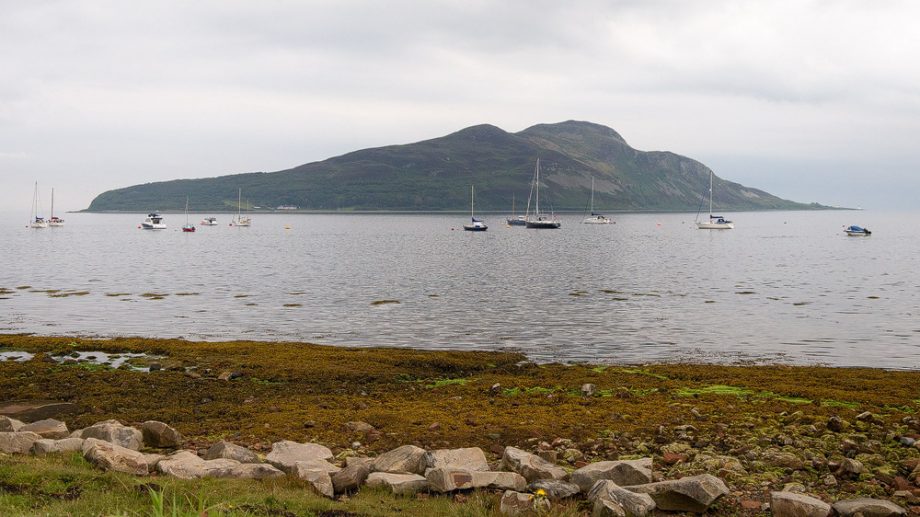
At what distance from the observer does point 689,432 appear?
17.1 metres

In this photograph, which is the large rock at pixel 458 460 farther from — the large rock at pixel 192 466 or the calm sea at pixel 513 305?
the calm sea at pixel 513 305

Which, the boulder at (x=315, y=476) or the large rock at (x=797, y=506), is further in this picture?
the boulder at (x=315, y=476)

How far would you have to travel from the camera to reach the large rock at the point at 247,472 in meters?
12.6

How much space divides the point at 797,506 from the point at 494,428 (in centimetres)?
Result: 817

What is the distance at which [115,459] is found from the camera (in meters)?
12.7

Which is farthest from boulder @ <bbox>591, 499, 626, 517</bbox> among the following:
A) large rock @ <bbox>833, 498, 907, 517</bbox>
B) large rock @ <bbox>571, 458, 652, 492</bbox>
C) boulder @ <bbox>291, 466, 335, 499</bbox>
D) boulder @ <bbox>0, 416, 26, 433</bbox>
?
boulder @ <bbox>0, 416, 26, 433</bbox>

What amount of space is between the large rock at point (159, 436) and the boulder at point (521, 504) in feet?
27.2

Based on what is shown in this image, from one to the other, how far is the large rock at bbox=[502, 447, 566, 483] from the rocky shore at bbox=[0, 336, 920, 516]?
0.04m

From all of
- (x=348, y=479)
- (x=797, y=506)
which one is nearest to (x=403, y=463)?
(x=348, y=479)

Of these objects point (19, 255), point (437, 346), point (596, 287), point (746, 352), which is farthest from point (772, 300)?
point (19, 255)

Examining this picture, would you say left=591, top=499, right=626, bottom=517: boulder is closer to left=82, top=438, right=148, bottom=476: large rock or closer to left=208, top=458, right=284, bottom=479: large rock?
left=208, top=458, right=284, bottom=479: large rock

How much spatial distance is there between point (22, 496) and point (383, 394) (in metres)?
13.5

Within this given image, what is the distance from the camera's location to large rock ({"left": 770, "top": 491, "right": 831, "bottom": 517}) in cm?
1095

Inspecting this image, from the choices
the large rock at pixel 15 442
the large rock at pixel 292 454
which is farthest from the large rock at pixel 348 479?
the large rock at pixel 15 442
